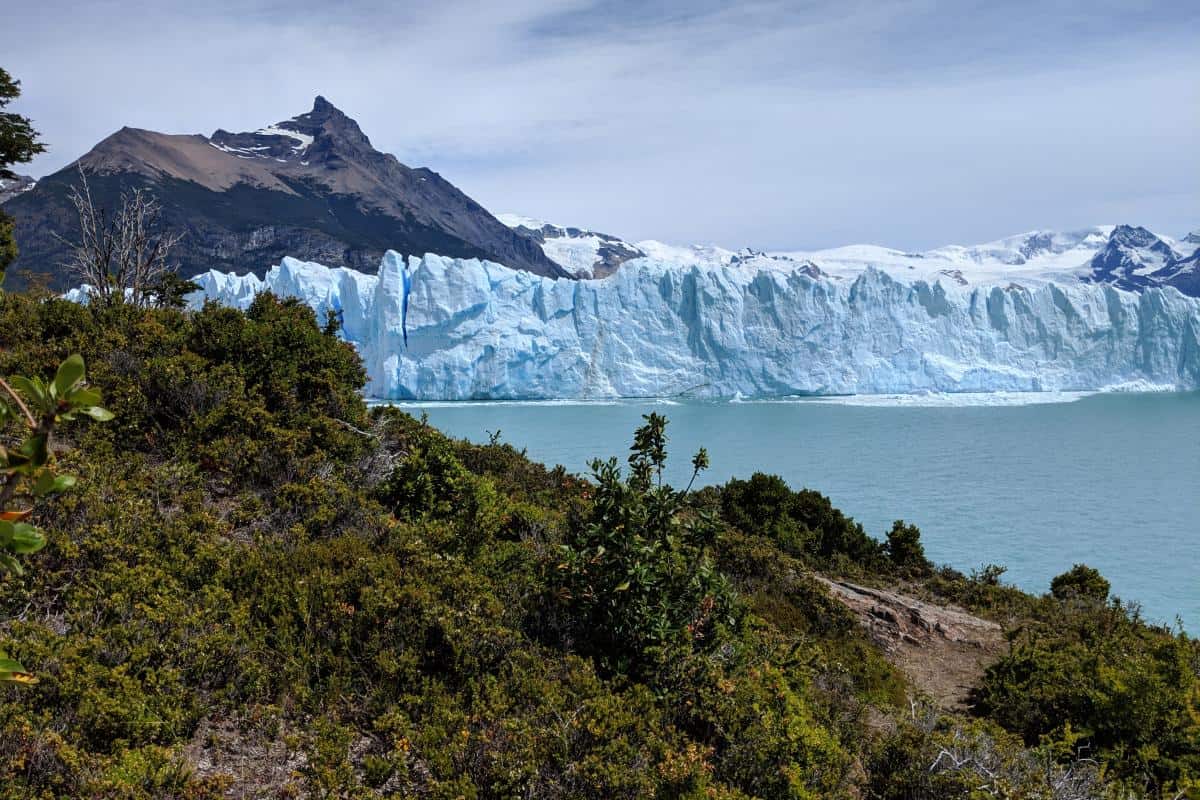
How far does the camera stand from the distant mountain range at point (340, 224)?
8638 centimetres

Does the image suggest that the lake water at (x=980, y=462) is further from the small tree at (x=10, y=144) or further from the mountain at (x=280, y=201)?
the mountain at (x=280, y=201)

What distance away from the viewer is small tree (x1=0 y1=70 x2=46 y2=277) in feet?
40.4

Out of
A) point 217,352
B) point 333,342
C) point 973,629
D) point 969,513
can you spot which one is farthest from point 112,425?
point 969,513

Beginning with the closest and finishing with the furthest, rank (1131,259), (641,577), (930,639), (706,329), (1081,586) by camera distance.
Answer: (641,577), (930,639), (1081,586), (706,329), (1131,259)

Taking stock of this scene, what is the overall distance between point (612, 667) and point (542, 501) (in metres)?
4.23

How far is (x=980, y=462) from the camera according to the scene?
2642cm

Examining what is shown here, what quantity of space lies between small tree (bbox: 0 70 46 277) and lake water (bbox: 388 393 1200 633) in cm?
894

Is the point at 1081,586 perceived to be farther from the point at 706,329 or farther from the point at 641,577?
the point at 706,329

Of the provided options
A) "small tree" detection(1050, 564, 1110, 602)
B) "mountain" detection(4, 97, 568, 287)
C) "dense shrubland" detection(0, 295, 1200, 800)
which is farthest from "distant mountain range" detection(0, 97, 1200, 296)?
"dense shrubland" detection(0, 295, 1200, 800)

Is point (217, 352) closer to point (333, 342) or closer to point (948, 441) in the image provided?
point (333, 342)

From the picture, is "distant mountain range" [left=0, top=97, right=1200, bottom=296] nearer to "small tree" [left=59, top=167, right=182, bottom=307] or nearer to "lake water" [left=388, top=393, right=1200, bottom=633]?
"lake water" [left=388, top=393, right=1200, bottom=633]

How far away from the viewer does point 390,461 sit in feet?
22.4

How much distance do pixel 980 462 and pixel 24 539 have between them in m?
29.3

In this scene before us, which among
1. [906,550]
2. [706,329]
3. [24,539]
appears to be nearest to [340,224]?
[706,329]
